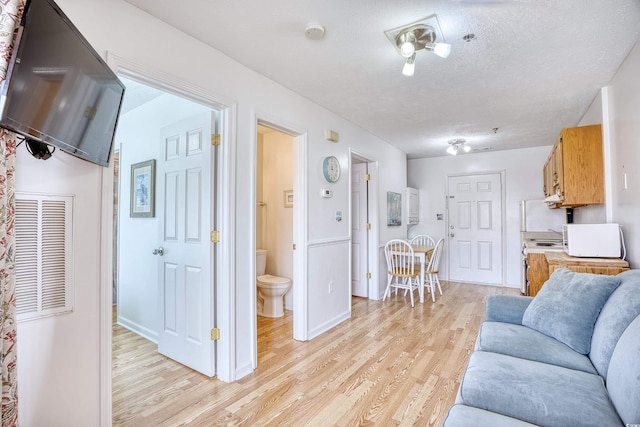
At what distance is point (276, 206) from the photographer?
4.22 metres

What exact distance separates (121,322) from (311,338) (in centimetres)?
221

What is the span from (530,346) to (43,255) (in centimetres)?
254

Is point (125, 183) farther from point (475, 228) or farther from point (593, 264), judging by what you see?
point (475, 228)

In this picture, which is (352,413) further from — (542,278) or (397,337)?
(542,278)

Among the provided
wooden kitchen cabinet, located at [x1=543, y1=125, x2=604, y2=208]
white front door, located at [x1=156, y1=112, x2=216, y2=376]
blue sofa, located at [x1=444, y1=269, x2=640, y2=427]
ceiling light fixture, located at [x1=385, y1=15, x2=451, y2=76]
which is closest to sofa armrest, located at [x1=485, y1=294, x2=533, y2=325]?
blue sofa, located at [x1=444, y1=269, x2=640, y2=427]

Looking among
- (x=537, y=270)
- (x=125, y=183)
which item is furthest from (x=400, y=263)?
(x=125, y=183)

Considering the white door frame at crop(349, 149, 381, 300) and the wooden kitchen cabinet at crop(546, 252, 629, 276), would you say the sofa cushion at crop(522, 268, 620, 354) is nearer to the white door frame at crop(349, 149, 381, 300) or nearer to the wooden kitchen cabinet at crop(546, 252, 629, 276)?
the wooden kitchen cabinet at crop(546, 252, 629, 276)

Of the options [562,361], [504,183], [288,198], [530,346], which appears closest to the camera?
[562,361]

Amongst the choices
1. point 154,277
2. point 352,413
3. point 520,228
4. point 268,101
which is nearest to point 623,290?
point 352,413

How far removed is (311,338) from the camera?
3.06m

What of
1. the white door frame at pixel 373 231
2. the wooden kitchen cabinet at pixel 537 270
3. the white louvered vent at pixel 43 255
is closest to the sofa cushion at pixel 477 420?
the white louvered vent at pixel 43 255

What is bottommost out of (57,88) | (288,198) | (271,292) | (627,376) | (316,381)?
(316,381)

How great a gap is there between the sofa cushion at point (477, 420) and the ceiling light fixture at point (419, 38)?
187 centimetres

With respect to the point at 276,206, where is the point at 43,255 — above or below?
below
